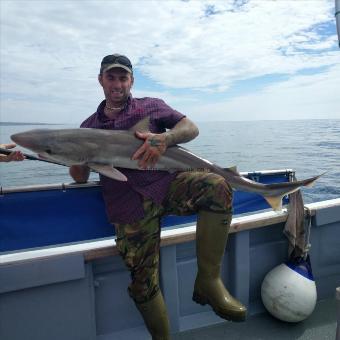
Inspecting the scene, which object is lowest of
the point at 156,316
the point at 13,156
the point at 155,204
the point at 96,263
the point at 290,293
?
the point at 290,293

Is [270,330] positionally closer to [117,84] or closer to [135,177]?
[135,177]

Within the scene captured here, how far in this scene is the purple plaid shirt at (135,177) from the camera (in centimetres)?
313

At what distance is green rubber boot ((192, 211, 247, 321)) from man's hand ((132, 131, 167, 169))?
23.7 inches

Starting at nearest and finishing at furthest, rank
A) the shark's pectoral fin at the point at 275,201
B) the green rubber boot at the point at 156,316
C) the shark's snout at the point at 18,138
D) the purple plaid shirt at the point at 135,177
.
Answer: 1. the shark's snout at the point at 18,138
2. the green rubber boot at the point at 156,316
3. the purple plaid shirt at the point at 135,177
4. the shark's pectoral fin at the point at 275,201

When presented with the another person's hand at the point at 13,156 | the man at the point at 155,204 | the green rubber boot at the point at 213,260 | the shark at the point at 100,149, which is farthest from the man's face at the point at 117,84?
the green rubber boot at the point at 213,260

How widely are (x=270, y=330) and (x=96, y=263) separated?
187 cm

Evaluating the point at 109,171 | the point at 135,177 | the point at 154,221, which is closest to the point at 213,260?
the point at 154,221

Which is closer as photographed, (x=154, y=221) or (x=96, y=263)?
(x=154, y=221)

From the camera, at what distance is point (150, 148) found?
304cm

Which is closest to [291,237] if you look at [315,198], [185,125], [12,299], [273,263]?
[273,263]

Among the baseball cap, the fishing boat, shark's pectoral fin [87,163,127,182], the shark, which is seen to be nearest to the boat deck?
the fishing boat

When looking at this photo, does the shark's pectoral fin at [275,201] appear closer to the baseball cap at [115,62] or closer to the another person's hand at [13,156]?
the baseball cap at [115,62]

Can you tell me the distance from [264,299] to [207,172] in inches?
65.5

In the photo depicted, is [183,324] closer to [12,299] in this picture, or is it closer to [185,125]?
[12,299]
